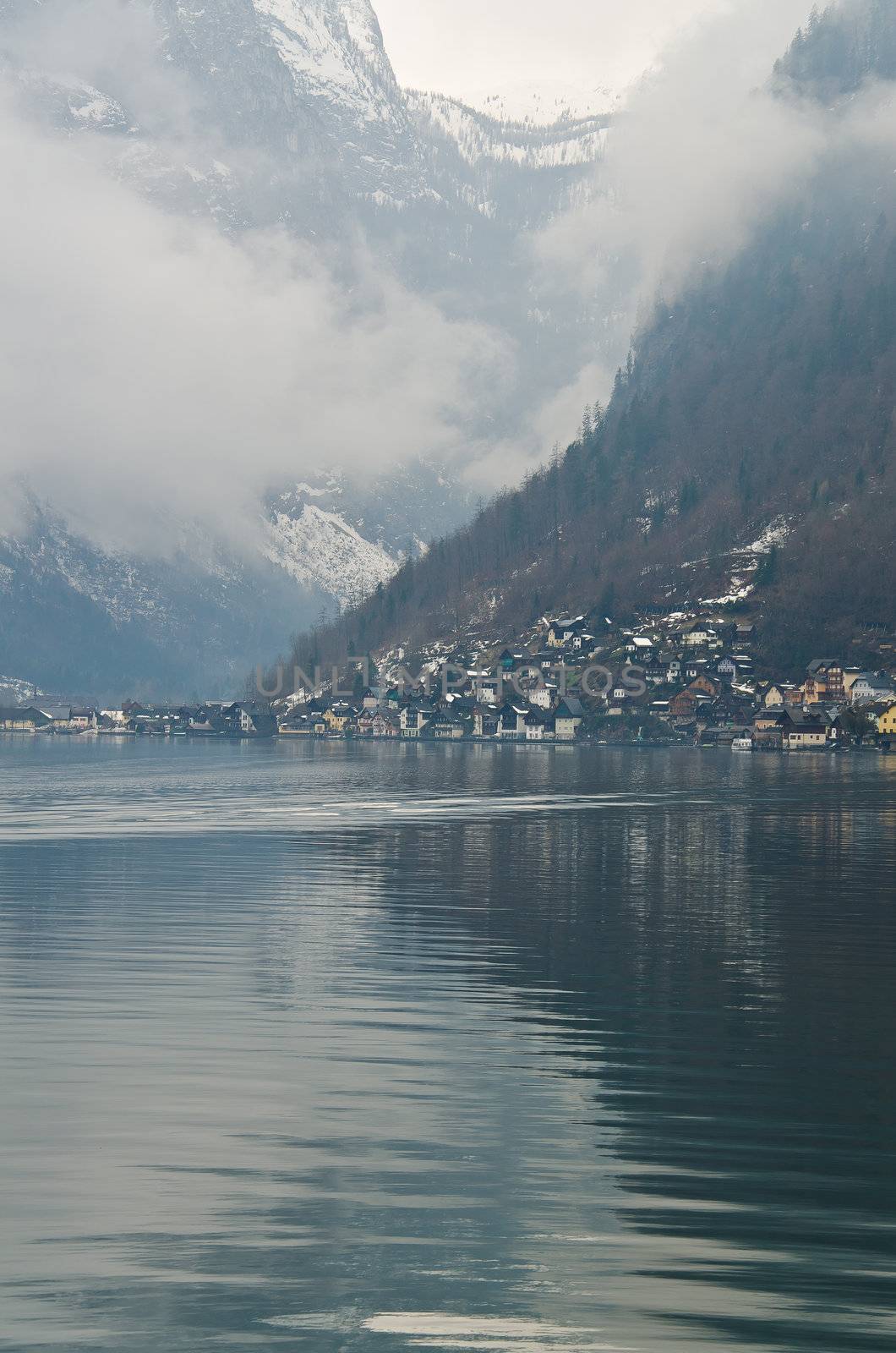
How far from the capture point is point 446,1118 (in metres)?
33.1

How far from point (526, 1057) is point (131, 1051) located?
9266 millimetres

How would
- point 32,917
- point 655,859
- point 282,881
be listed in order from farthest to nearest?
point 655,859 → point 282,881 → point 32,917

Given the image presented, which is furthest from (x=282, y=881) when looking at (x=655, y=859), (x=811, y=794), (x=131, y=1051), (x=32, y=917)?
(x=811, y=794)

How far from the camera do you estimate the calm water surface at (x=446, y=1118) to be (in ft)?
76.8

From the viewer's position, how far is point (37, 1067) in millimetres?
36844

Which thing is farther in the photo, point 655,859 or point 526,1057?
point 655,859

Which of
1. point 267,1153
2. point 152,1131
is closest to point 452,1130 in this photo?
point 267,1153

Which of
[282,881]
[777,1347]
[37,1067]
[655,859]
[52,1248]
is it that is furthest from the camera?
[655,859]

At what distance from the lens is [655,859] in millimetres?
89375

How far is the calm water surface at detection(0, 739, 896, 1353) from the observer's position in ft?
76.8

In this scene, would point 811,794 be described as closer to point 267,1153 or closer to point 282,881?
point 282,881

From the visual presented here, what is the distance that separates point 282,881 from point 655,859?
2247 centimetres

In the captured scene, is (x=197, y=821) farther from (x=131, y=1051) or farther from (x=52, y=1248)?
(x=52, y=1248)

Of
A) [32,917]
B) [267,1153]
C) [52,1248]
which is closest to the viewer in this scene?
[52,1248]
